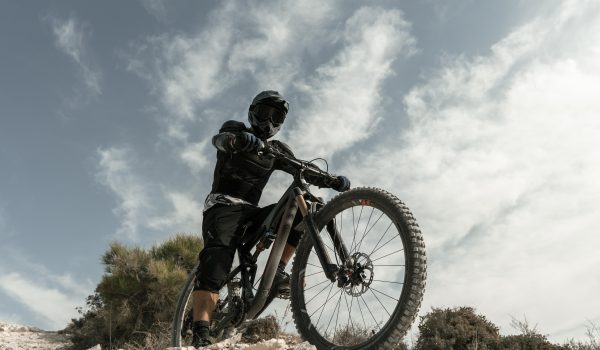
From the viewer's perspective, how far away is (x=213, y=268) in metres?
4.58

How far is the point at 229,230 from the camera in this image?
4.72 metres

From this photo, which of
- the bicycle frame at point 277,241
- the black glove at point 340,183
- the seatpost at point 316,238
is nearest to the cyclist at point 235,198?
the black glove at point 340,183

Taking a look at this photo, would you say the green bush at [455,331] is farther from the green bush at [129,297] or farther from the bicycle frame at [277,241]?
the bicycle frame at [277,241]

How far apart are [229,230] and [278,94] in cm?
144

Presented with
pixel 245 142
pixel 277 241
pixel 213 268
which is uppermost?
pixel 245 142

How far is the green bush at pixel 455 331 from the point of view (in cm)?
1289

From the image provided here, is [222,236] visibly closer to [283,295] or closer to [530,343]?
[283,295]

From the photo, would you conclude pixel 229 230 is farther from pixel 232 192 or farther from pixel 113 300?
pixel 113 300

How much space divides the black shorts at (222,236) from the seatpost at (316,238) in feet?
0.77

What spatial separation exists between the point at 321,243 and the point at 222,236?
1.09 metres

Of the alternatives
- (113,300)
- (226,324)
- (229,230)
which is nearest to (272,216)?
(229,230)

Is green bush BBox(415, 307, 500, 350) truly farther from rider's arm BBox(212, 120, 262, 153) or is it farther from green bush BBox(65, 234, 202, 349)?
rider's arm BBox(212, 120, 262, 153)

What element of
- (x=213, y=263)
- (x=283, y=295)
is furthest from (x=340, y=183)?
(x=213, y=263)

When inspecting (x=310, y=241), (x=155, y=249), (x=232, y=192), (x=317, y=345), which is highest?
(x=155, y=249)
